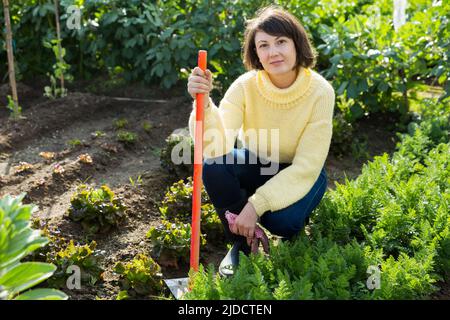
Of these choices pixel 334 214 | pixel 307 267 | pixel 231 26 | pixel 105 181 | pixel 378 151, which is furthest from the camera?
pixel 231 26

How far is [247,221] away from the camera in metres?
2.76

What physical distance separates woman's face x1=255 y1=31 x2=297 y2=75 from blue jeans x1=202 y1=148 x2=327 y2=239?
1.62 feet

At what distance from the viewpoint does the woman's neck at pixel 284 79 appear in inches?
118

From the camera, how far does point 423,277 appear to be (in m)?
2.58

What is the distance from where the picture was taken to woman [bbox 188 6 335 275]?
2859mm

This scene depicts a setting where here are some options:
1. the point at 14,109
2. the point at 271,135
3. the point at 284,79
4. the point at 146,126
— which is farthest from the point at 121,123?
the point at 284,79

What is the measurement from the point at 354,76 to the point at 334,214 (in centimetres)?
200

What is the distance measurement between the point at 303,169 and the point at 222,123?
43 centimetres

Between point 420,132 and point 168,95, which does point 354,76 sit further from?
point 168,95

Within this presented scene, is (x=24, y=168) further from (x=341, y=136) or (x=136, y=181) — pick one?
(x=341, y=136)

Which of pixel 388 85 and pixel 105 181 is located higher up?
pixel 388 85

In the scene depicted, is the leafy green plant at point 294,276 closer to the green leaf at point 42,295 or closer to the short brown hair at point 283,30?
the green leaf at point 42,295

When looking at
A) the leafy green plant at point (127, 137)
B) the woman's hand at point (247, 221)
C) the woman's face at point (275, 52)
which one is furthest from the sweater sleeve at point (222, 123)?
the leafy green plant at point (127, 137)

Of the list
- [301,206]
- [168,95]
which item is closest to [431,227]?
[301,206]
